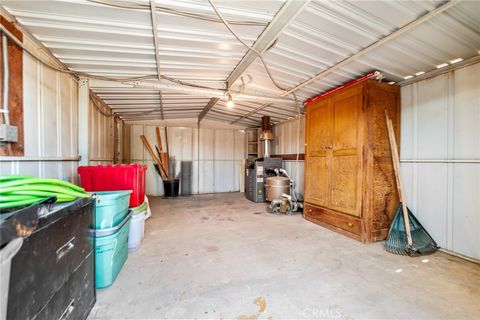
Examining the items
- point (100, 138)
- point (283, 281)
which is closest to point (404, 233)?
point (283, 281)

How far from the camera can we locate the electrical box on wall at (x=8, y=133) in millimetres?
1689

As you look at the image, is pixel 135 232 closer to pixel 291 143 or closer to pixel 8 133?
pixel 8 133

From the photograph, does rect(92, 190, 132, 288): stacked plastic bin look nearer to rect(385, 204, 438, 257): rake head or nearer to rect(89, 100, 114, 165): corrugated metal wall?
rect(89, 100, 114, 165): corrugated metal wall

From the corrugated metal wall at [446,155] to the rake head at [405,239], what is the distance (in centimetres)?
14

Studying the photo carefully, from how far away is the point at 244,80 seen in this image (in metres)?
3.59

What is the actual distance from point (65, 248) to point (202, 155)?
20.9 feet

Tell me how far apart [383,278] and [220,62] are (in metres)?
3.20

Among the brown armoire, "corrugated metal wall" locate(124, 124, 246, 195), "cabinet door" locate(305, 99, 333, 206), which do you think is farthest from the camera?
"corrugated metal wall" locate(124, 124, 246, 195)

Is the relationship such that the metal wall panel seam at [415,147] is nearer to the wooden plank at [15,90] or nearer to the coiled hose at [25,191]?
the coiled hose at [25,191]

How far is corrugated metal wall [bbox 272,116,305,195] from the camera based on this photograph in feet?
19.0

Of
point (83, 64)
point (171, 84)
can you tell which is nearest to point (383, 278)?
point (171, 84)

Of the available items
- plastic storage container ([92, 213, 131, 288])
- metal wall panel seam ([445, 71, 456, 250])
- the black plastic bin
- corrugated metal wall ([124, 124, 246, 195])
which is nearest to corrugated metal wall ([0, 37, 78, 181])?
plastic storage container ([92, 213, 131, 288])

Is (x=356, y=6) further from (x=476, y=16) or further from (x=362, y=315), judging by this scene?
(x=362, y=315)

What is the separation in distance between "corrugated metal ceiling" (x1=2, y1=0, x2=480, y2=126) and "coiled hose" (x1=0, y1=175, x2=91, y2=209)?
1.58 meters
